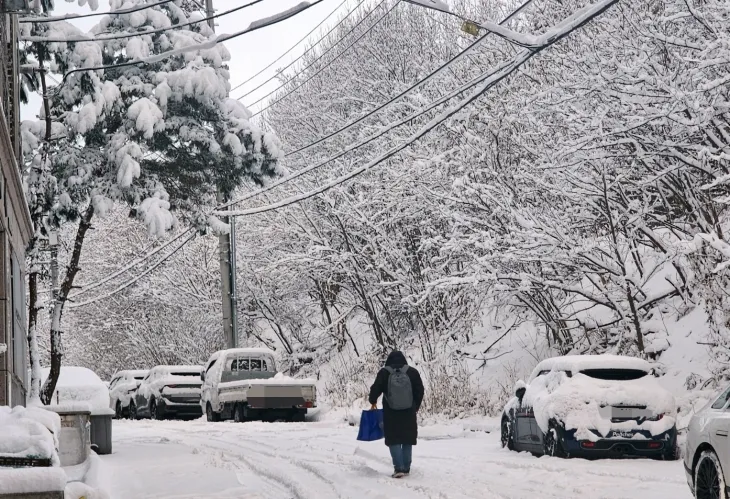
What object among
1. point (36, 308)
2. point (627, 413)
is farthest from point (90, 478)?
point (36, 308)

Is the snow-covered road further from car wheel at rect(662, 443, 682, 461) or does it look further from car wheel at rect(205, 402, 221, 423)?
car wheel at rect(205, 402, 221, 423)

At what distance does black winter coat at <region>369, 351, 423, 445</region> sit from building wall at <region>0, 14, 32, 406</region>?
193 inches

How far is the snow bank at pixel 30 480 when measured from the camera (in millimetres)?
5734

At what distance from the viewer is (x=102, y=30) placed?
2336 cm

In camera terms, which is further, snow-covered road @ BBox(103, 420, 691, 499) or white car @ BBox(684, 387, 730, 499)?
snow-covered road @ BBox(103, 420, 691, 499)

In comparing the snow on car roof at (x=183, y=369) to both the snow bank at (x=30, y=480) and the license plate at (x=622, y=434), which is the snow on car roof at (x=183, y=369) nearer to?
the license plate at (x=622, y=434)

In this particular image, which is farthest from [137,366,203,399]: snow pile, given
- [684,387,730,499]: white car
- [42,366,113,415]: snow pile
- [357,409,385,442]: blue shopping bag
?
[684,387,730,499]: white car

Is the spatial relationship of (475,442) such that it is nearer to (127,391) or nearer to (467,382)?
(467,382)

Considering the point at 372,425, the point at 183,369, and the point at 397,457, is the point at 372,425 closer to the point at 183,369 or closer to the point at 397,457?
the point at 397,457

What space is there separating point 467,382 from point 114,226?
90.3 feet

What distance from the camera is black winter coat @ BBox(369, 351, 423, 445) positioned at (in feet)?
43.9

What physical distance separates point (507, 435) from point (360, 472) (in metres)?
3.71

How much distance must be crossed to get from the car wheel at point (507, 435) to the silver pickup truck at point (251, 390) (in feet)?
31.1

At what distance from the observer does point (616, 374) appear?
1495cm
